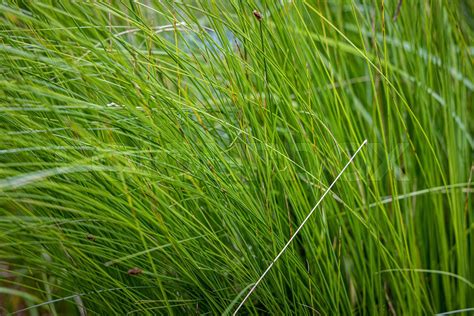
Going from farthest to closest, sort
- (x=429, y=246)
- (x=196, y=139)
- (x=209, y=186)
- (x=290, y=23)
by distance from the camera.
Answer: (x=429, y=246) → (x=290, y=23) → (x=196, y=139) → (x=209, y=186)

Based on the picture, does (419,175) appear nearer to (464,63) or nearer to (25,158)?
(464,63)

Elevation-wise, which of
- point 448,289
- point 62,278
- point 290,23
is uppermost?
point 290,23

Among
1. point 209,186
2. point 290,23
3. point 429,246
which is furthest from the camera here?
point 429,246

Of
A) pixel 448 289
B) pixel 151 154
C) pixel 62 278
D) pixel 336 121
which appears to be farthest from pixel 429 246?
pixel 62 278

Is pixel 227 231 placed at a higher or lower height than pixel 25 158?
lower

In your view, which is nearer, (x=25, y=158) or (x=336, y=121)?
(x=25, y=158)

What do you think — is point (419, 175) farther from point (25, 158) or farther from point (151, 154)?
point (25, 158)

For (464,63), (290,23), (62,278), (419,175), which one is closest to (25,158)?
(62,278)
